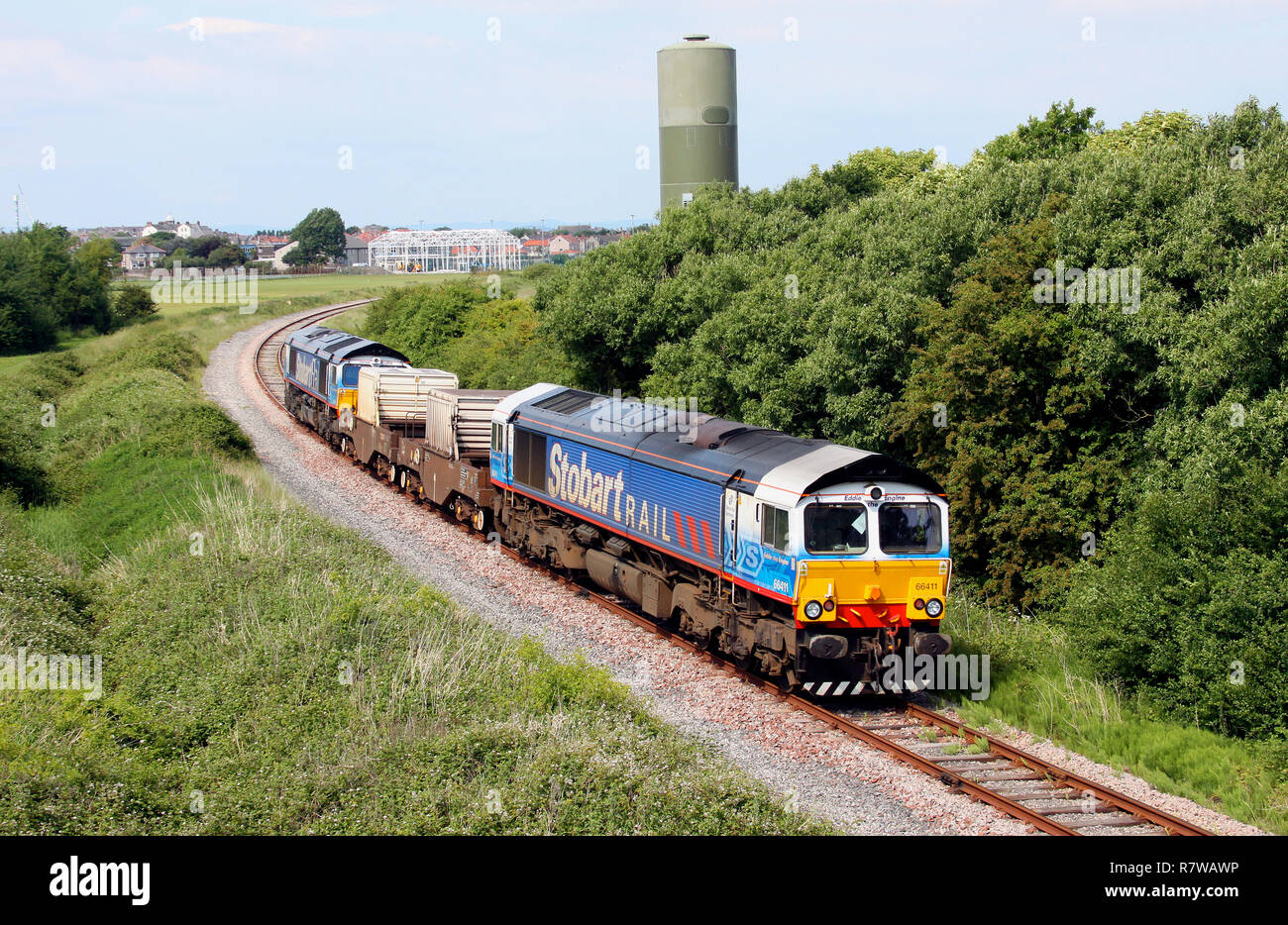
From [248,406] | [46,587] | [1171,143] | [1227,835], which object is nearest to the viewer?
[1227,835]

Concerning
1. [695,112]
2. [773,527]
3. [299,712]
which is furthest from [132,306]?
[773,527]

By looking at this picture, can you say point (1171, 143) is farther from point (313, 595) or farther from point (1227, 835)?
point (313, 595)

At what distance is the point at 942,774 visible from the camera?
14023mm

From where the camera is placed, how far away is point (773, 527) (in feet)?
54.0

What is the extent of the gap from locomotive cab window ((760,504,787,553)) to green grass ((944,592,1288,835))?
12.7 feet

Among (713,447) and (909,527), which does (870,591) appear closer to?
(909,527)

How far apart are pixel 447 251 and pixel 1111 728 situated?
532 ft

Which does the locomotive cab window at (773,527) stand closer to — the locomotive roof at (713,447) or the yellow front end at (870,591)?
the locomotive roof at (713,447)

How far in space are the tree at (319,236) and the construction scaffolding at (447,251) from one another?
337 inches

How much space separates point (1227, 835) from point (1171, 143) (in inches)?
647

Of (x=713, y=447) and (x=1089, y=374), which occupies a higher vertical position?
(x=1089, y=374)

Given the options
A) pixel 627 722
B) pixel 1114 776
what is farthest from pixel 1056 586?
pixel 627 722

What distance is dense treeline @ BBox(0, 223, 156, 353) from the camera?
77375 millimetres

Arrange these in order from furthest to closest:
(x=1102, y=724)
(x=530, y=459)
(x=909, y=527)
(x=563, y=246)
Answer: (x=563, y=246) < (x=530, y=459) < (x=909, y=527) < (x=1102, y=724)
